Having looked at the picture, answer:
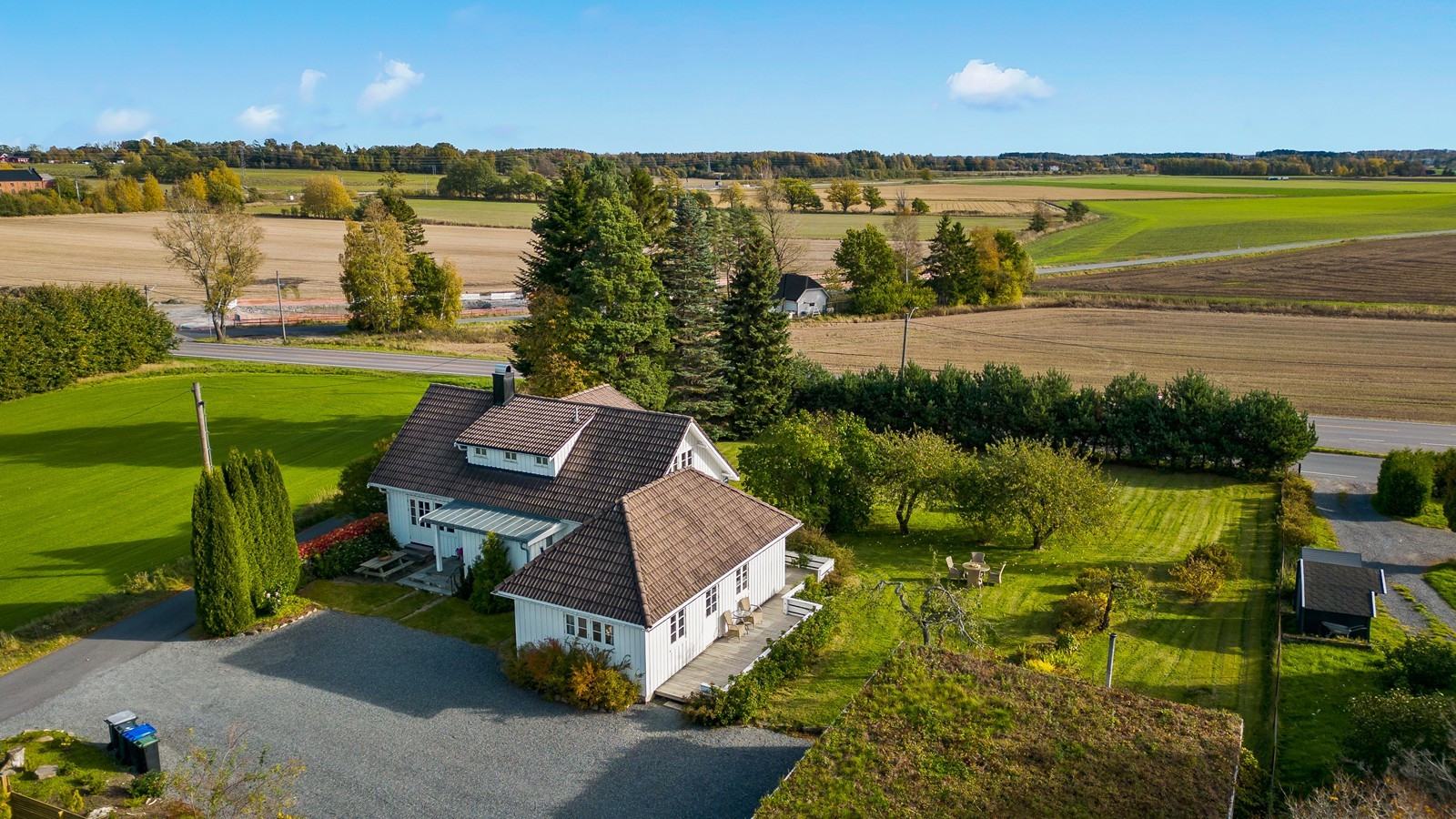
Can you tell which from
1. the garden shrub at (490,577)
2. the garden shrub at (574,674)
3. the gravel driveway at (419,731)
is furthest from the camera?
the garden shrub at (490,577)

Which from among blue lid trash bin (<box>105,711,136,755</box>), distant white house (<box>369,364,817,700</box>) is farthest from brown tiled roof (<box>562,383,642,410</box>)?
blue lid trash bin (<box>105,711,136,755</box>)

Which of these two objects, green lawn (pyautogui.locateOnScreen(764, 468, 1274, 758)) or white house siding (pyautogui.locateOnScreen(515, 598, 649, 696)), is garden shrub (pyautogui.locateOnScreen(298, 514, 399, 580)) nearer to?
white house siding (pyautogui.locateOnScreen(515, 598, 649, 696))

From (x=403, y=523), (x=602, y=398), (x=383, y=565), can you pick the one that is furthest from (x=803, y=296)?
(x=383, y=565)

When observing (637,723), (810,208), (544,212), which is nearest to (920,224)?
(810,208)

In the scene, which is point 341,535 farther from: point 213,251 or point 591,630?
point 213,251

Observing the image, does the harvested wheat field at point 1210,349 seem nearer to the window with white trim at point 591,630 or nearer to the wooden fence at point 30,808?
the window with white trim at point 591,630

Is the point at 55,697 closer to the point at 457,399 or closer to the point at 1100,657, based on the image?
the point at 457,399

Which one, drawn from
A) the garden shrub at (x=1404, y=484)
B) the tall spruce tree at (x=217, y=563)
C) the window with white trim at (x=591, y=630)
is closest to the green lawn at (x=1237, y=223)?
the garden shrub at (x=1404, y=484)
